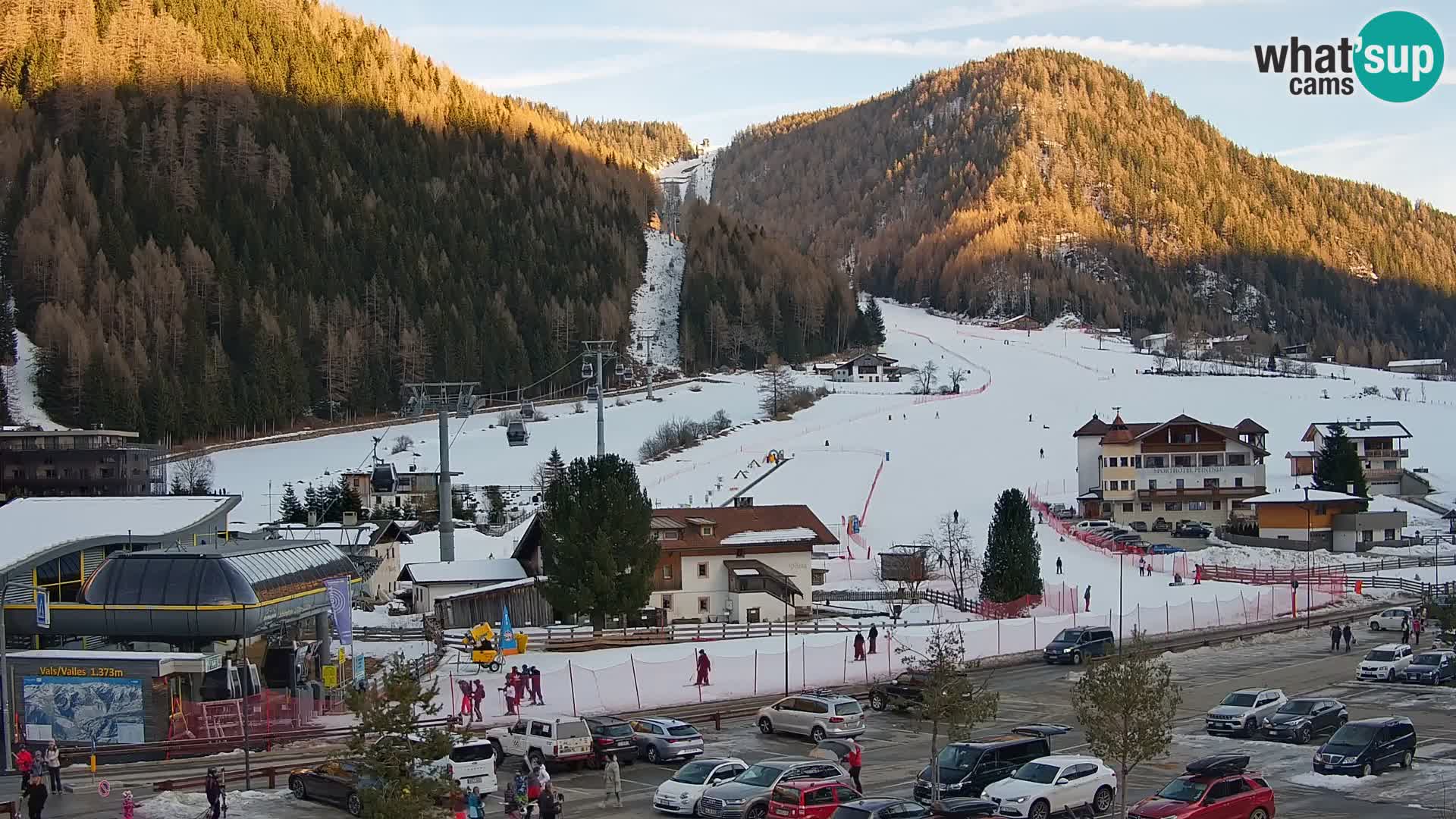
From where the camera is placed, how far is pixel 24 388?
112 m

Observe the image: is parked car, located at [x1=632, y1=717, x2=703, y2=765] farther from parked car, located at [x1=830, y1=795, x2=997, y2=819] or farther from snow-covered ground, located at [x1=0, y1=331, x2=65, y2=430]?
snow-covered ground, located at [x1=0, y1=331, x2=65, y2=430]

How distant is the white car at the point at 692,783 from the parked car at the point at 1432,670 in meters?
20.3

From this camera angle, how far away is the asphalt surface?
2386 cm

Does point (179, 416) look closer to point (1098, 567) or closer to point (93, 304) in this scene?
point (93, 304)

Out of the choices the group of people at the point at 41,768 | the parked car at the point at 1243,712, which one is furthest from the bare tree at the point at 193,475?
the parked car at the point at 1243,712

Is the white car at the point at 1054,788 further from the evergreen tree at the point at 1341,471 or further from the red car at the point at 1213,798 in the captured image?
the evergreen tree at the point at 1341,471

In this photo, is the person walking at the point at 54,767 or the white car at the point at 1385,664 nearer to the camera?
the person walking at the point at 54,767

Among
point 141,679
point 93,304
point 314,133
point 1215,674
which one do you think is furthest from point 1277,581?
point 314,133

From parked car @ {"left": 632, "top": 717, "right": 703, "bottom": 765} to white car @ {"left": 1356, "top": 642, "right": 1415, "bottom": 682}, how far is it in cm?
1793

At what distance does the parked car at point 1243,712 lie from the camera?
29984 millimetres

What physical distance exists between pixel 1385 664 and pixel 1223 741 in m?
8.85

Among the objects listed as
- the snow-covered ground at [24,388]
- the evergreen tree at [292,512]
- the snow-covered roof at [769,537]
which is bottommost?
the snow-covered roof at [769,537]

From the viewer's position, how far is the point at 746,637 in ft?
139

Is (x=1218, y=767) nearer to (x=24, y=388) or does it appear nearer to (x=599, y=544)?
(x=599, y=544)
